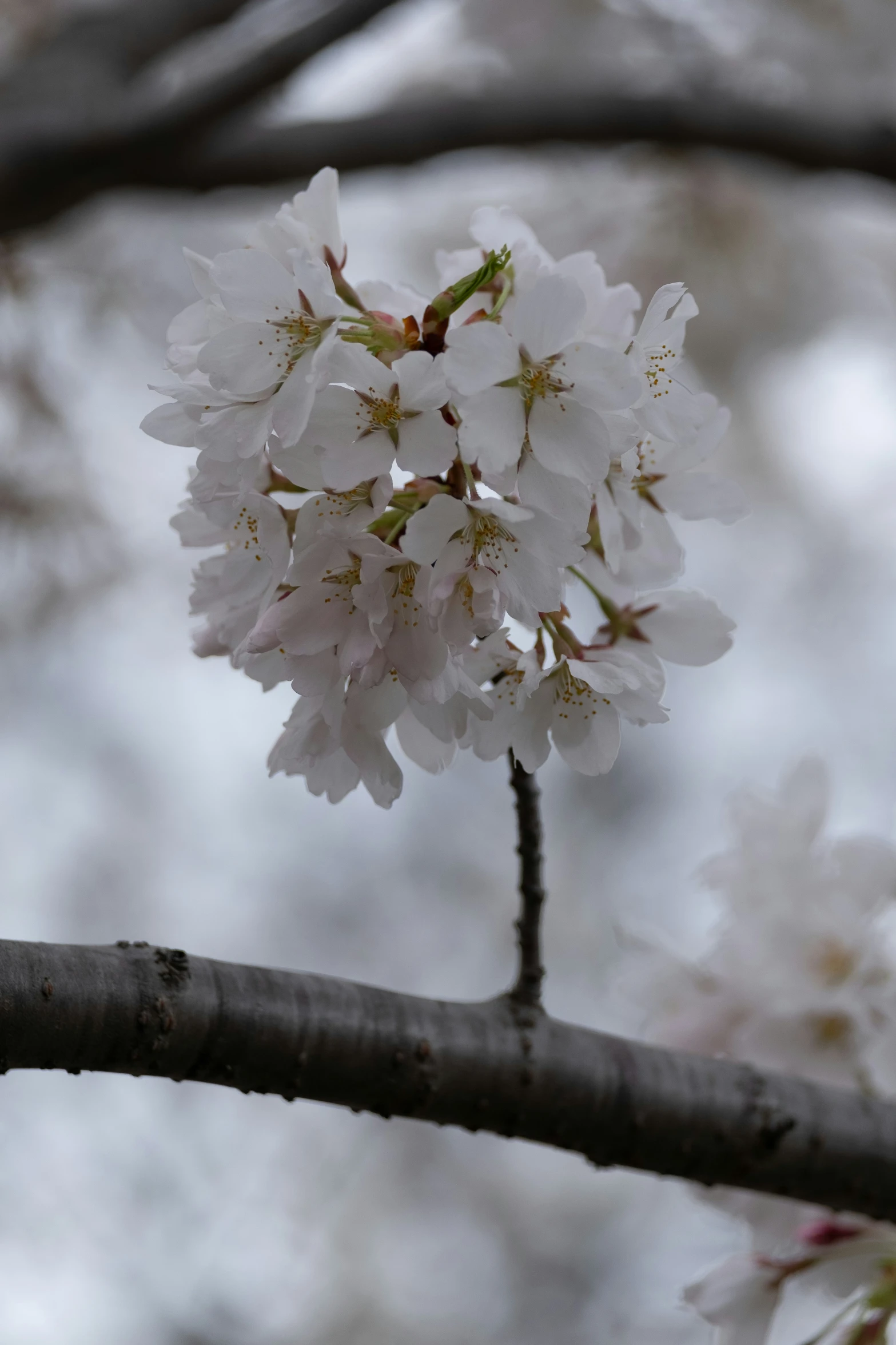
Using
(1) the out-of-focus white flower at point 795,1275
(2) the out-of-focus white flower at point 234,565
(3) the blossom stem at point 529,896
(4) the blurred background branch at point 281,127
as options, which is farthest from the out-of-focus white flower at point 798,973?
(4) the blurred background branch at point 281,127

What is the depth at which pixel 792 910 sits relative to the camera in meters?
1.86

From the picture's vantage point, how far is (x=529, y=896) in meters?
1.31

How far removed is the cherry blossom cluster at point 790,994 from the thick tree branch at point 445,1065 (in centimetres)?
17

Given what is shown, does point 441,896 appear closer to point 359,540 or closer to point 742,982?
point 742,982

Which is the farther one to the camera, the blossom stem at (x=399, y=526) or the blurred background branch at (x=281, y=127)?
the blurred background branch at (x=281, y=127)

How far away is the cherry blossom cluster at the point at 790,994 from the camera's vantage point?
1639mm

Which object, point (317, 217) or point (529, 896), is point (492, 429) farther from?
point (529, 896)

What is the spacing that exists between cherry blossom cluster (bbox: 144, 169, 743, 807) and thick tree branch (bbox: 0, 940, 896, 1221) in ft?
0.74

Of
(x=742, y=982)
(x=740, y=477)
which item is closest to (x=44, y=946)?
(x=742, y=982)

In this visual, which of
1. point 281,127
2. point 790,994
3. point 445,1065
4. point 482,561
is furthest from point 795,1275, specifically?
point 281,127

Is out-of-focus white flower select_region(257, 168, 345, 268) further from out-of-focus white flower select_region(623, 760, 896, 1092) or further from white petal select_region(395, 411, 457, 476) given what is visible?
out-of-focus white flower select_region(623, 760, 896, 1092)

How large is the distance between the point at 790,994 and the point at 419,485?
1146 mm

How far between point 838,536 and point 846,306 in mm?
1678

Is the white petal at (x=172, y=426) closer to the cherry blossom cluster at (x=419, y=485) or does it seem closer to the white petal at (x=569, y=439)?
the cherry blossom cluster at (x=419, y=485)
